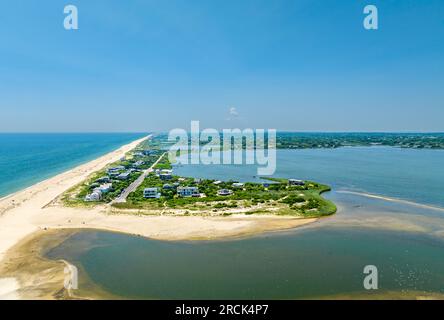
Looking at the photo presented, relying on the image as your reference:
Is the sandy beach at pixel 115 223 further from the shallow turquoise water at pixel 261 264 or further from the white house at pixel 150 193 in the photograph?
the white house at pixel 150 193

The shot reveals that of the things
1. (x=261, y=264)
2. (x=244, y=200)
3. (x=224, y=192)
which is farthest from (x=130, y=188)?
(x=261, y=264)

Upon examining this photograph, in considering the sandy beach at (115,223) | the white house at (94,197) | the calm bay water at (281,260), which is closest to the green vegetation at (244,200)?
the sandy beach at (115,223)

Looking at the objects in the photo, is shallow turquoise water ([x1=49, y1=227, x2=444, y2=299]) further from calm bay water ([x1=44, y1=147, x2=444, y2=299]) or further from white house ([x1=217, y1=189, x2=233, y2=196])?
white house ([x1=217, y1=189, x2=233, y2=196])

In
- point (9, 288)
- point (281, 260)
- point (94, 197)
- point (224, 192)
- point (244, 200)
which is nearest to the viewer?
point (9, 288)

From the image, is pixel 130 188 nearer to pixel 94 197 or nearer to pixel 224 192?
pixel 94 197

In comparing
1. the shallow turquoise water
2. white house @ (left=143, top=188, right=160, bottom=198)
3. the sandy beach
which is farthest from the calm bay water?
white house @ (left=143, top=188, right=160, bottom=198)
